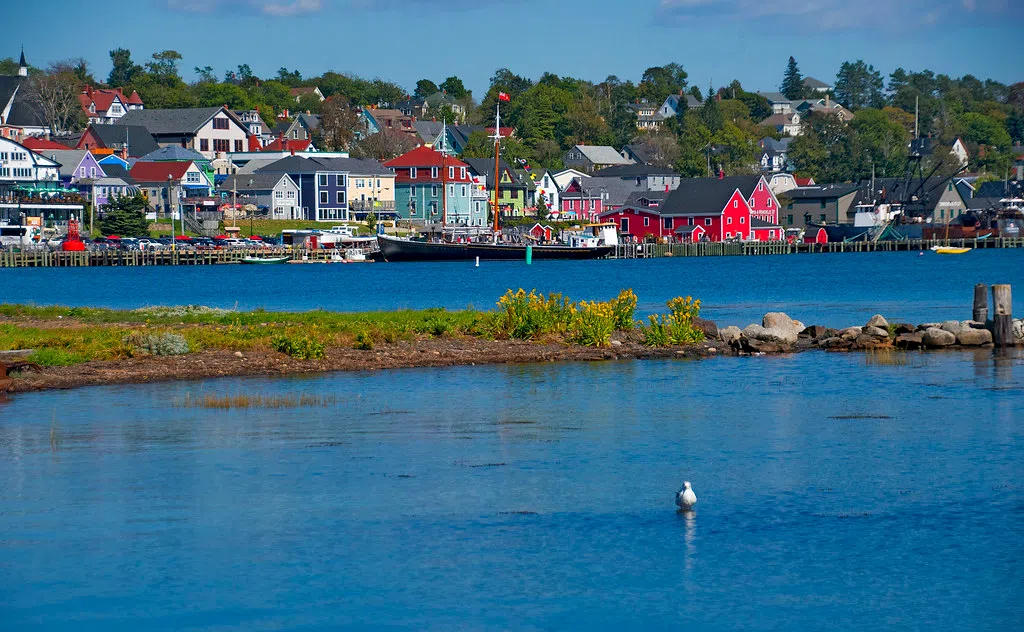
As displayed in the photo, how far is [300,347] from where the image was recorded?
32625 mm

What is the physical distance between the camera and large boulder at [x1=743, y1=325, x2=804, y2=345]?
121 ft

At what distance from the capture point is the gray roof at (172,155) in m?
150

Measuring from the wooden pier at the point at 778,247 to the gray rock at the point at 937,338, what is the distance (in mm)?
91886

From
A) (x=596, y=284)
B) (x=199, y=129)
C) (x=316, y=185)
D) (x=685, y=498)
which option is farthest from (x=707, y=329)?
(x=199, y=129)

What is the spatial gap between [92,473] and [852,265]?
9595cm

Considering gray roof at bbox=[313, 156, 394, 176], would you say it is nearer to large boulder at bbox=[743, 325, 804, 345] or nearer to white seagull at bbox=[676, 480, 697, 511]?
large boulder at bbox=[743, 325, 804, 345]

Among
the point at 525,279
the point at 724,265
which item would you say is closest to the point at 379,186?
the point at 724,265

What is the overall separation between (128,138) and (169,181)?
23.7 meters

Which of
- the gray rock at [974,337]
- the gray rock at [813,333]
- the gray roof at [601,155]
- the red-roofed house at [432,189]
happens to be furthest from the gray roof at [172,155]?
the gray rock at [974,337]

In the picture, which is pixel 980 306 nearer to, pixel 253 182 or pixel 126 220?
pixel 126 220

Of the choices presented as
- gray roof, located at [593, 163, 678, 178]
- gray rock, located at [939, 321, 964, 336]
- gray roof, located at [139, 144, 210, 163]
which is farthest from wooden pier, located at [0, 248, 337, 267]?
gray rock, located at [939, 321, 964, 336]

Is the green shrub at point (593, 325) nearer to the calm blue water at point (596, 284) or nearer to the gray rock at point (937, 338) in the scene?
the gray rock at point (937, 338)

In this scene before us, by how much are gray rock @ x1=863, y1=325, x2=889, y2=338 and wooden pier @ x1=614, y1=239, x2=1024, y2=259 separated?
Answer: 90.9 meters

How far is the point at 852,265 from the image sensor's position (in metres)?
110
